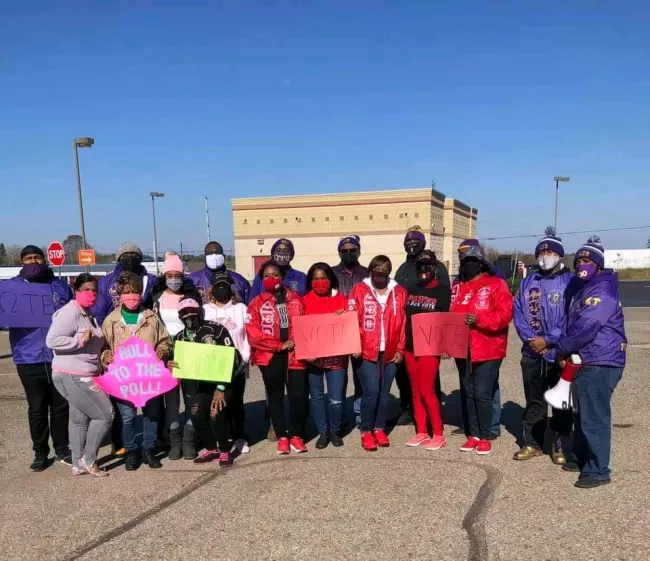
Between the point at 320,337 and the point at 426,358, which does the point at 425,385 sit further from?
the point at 320,337

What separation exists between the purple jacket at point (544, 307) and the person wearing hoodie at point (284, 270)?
7.62 feet

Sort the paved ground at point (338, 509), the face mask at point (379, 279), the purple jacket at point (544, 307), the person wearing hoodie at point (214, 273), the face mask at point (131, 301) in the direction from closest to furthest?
the paved ground at point (338, 509)
the purple jacket at point (544, 307)
the face mask at point (131, 301)
the face mask at point (379, 279)
the person wearing hoodie at point (214, 273)

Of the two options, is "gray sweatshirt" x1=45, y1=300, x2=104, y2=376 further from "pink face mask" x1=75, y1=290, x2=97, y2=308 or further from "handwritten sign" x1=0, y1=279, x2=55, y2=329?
"handwritten sign" x1=0, y1=279, x2=55, y2=329

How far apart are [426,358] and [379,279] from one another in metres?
0.94

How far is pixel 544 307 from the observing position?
187 inches

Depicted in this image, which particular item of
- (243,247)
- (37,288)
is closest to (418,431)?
(37,288)

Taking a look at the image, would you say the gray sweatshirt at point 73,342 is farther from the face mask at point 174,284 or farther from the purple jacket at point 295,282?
the purple jacket at point 295,282

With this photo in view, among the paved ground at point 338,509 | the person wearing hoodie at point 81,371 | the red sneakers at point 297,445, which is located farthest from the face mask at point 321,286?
the person wearing hoodie at point 81,371

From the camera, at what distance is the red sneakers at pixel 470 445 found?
507cm

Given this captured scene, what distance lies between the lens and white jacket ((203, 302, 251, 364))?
5.06 meters

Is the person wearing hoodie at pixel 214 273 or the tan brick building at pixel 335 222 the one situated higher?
the tan brick building at pixel 335 222

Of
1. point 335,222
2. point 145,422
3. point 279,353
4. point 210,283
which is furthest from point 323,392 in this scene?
point 335,222

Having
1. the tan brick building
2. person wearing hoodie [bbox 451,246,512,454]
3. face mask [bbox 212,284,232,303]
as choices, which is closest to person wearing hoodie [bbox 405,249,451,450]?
person wearing hoodie [bbox 451,246,512,454]

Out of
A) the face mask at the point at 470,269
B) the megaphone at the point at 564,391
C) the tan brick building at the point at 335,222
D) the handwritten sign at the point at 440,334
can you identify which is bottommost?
the megaphone at the point at 564,391
